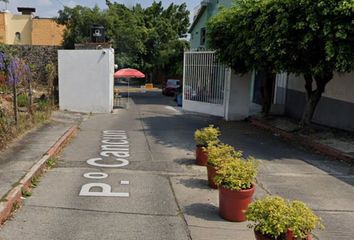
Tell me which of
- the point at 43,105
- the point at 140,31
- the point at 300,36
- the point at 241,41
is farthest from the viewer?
the point at 140,31

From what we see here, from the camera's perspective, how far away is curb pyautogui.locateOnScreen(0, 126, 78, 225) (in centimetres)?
576

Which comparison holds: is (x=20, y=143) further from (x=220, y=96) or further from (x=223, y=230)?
(x=220, y=96)

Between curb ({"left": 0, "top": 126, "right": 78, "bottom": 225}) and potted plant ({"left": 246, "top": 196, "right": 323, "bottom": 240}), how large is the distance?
3.38m

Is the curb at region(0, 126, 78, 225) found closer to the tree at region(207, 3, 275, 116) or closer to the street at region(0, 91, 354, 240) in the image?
the street at region(0, 91, 354, 240)

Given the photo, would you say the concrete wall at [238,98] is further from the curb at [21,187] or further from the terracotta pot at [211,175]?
the terracotta pot at [211,175]

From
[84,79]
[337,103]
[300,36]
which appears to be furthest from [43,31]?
[300,36]

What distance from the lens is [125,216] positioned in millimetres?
6055

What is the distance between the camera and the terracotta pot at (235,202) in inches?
231

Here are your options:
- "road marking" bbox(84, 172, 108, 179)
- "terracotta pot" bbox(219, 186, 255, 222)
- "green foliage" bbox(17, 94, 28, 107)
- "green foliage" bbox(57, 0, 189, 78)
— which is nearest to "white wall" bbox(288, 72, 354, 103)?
"road marking" bbox(84, 172, 108, 179)

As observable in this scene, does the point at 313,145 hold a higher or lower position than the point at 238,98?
lower

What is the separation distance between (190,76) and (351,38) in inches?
437

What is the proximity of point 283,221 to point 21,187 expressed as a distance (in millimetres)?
4341

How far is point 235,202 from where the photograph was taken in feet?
19.3

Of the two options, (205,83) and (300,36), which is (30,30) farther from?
(300,36)
